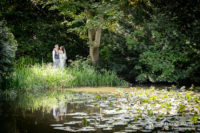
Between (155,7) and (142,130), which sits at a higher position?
(155,7)

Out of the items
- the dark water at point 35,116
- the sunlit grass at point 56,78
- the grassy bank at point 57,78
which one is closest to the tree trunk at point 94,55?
the grassy bank at point 57,78

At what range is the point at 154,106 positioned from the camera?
6410 millimetres

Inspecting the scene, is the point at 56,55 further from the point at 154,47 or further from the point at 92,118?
the point at 92,118

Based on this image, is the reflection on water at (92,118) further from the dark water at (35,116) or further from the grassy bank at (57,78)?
the grassy bank at (57,78)

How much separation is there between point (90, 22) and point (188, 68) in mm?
5316

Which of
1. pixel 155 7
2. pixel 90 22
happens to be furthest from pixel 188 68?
pixel 90 22

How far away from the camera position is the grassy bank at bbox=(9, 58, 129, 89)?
10.7 meters

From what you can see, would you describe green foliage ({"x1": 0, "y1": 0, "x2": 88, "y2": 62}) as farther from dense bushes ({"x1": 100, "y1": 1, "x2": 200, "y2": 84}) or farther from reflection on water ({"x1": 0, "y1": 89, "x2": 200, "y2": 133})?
reflection on water ({"x1": 0, "y1": 89, "x2": 200, "y2": 133})

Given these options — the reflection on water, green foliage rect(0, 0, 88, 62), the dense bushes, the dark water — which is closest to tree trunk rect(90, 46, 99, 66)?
the dense bushes

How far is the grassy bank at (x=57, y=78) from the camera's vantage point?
10688mm

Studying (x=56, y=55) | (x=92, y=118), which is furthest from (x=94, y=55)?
(x=92, y=118)

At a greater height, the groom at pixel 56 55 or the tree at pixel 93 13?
the tree at pixel 93 13

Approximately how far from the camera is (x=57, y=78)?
11.8 metres

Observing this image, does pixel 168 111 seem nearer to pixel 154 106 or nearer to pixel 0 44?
pixel 154 106
